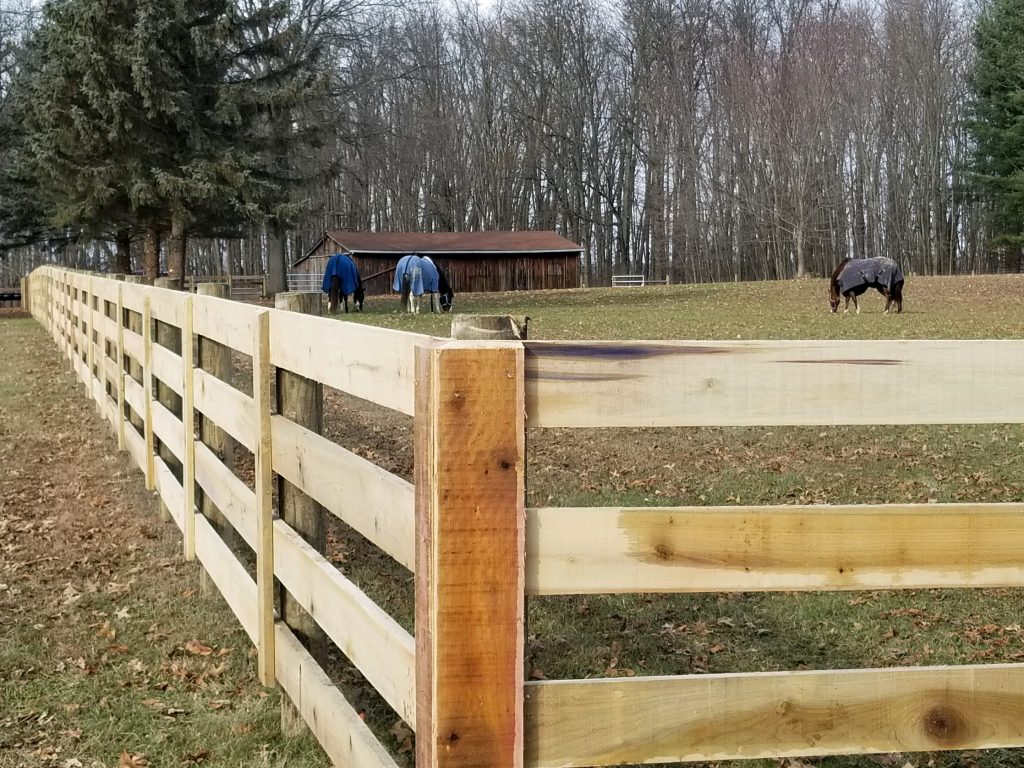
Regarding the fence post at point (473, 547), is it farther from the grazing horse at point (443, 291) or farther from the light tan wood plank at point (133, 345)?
the grazing horse at point (443, 291)

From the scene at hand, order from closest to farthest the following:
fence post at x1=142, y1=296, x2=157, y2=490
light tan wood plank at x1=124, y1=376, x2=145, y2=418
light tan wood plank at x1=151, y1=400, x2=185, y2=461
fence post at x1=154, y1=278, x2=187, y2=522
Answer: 1. light tan wood plank at x1=151, y1=400, x2=185, y2=461
2. fence post at x1=154, y1=278, x2=187, y2=522
3. fence post at x1=142, y1=296, x2=157, y2=490
4. light tan wood plank at x1=124, y1=376, x2=145, y2=418

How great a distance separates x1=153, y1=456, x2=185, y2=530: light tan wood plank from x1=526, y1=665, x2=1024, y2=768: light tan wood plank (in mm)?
4377

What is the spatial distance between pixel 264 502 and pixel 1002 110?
49227mm

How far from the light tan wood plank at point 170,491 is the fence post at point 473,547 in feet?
14.1

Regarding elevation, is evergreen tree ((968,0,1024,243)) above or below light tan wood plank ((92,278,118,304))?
above

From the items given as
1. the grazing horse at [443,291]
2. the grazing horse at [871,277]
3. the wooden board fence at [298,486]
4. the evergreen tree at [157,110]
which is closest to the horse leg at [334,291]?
the evergreen tree at [157,110]

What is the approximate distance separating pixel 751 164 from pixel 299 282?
78.2ft

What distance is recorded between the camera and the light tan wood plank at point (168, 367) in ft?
21.7

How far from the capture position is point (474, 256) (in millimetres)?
55000

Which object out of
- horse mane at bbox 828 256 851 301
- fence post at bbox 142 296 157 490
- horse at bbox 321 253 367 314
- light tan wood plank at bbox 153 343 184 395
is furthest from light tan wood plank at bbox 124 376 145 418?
horse at bbox 321 253 367 314

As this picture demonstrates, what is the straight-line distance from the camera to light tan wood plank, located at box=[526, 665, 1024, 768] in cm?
257

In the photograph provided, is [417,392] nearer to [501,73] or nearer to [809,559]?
[809,559]

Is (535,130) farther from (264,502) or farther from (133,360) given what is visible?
(264,502)

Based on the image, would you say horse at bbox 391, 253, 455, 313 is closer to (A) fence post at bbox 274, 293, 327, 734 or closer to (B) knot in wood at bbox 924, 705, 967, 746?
(A) fence post at bbox 274, 293, 327, 734
